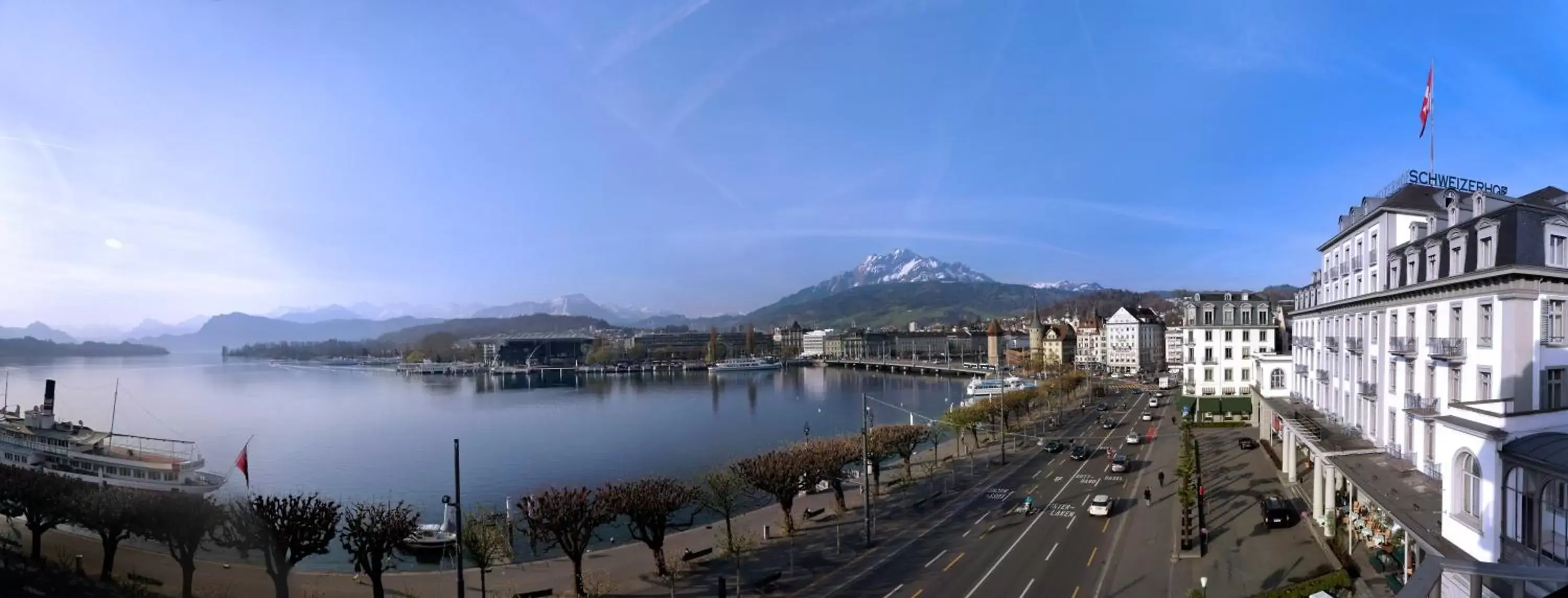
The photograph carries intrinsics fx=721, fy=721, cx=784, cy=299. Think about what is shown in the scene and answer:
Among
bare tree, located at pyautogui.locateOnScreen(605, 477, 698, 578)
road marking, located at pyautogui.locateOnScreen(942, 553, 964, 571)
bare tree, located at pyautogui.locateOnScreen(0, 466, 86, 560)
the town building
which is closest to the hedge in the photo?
road marking, located at pyautogui.locateOnScreen(942, 553, 964, 571)

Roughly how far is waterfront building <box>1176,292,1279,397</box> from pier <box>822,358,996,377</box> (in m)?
51.1

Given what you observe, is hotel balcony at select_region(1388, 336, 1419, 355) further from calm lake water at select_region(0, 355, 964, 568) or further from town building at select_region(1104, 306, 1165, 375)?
town building at select_region(1104, 306, 1165, 375)

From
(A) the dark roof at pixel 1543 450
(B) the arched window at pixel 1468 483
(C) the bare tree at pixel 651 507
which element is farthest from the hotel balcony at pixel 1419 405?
(C) the bare tree at pixel 651 507

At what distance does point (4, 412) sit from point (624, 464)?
2063 centimetres

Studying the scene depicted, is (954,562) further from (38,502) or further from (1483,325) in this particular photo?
(38,502)

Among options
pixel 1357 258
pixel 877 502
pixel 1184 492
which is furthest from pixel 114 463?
pixel 1357 258

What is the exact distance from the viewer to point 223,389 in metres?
71.1

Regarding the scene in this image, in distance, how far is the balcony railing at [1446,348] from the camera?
11.1 metres

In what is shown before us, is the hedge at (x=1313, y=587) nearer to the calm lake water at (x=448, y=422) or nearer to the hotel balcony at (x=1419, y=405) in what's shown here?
the hotel balcony at (x=1419, y=405)

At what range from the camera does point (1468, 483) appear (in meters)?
8.07

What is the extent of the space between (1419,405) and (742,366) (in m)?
110

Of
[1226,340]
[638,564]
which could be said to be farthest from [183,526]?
[1226,340]

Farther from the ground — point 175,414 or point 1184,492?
point 1184,492

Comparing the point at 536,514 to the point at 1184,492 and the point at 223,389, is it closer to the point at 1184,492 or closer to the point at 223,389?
the point at 1184,492
